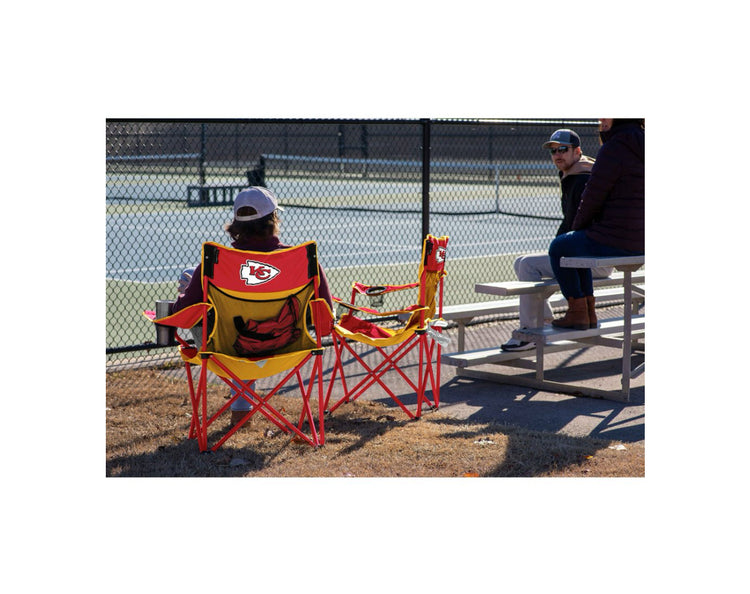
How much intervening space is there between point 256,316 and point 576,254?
259 cm

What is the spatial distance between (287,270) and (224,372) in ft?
2.23

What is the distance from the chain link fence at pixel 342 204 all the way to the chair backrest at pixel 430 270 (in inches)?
91.1

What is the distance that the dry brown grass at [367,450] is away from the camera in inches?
216

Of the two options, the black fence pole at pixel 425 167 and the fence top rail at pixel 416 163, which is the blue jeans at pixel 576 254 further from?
the fence top rail at pixel 416 163

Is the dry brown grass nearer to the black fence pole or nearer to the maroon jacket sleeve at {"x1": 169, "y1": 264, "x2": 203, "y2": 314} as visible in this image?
the maroon jacket sleeve at {"x1": 169, "y1": 264, "x2": 203, "y2": 314}

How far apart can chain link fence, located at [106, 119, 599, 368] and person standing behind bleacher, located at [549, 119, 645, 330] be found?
84.1 inches

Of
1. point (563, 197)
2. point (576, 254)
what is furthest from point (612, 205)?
point (563, 197)

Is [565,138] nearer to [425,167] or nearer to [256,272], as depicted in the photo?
[425,167]

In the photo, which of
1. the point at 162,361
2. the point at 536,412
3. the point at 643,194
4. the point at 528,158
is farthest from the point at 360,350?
the point at 528,158

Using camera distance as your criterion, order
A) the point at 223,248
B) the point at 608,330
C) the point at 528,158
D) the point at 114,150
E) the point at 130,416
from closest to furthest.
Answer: the point at 223,248 < the point at 130,416 < the point at 608,330 < the point at 114,150 < the point at 528,158

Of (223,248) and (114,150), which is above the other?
(114,150)

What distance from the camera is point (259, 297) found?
18.7ft

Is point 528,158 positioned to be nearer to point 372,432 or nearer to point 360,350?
point 360,350

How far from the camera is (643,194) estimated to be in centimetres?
705
